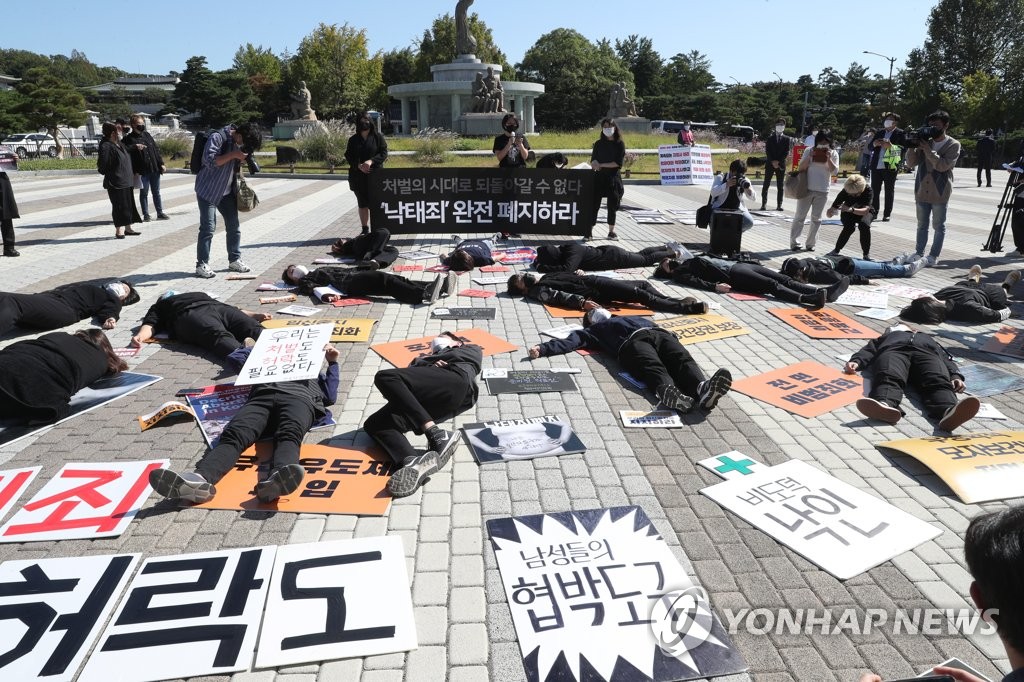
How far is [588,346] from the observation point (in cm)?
677

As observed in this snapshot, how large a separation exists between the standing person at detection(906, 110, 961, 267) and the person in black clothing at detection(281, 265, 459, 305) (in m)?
7.18

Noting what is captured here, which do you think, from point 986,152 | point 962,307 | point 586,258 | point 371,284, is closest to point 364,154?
point 371,284

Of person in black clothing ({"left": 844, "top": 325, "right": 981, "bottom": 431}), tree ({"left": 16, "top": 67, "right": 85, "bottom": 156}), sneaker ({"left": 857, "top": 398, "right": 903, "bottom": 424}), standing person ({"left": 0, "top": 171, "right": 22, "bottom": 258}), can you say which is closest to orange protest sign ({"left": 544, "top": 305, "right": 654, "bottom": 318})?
person in black clothing ({"left": 844, "top": 325, "right": 981, "bottom": 431})

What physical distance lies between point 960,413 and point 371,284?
257 inches

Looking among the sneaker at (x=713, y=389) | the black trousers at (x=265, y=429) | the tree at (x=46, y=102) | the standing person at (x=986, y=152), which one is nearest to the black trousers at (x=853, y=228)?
the sneaker at (x=713, y=389)

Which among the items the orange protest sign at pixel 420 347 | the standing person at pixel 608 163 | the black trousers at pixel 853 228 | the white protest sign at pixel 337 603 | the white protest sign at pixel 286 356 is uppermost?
the standing person at pixel 608 163

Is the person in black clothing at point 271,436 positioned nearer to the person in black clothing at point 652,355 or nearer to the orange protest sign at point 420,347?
the orange protest sign at point 420,347

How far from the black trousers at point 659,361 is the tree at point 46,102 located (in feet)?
187

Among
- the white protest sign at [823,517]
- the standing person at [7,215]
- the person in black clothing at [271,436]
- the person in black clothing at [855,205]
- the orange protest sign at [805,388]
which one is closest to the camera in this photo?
the white protest sign at [823,517]

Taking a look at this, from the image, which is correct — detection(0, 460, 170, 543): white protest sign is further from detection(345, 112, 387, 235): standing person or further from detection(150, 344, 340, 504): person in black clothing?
detection(345, 112, 387, 235): standing person

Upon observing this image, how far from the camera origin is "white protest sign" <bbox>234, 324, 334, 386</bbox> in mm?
4887

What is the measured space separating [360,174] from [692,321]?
7.16 m

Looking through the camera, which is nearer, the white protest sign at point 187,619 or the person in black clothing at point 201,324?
the white protest sign at point 187,619

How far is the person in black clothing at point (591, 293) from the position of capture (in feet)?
26.5
